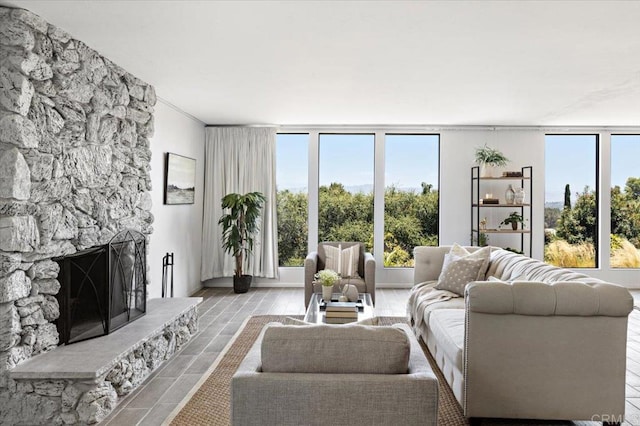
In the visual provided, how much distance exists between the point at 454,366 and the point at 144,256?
2.97m

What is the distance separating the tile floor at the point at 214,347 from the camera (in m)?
2.90

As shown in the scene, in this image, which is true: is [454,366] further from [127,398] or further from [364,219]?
[364,219]

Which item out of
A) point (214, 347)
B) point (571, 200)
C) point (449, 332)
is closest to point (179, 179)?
point (214, 347)

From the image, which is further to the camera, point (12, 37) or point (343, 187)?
point (343, 187)

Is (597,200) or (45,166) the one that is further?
(597,200)

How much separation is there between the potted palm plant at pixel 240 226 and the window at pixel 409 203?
205cm

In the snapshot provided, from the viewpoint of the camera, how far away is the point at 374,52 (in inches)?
140

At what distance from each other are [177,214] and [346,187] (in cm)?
267

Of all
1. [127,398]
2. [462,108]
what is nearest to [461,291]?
[462,108]

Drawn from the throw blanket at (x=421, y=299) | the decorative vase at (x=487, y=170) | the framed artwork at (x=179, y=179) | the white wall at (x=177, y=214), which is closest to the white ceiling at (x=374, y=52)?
the white wall at (x=177, y=214)

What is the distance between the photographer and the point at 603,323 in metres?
2.50

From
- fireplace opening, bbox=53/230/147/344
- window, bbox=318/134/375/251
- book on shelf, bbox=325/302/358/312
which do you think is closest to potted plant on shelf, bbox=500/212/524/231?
window, bbox=318/134/375/251

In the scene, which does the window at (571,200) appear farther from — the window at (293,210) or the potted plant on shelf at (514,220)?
the window at (293,210)

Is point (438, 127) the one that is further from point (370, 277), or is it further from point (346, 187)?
point (370, 277)
